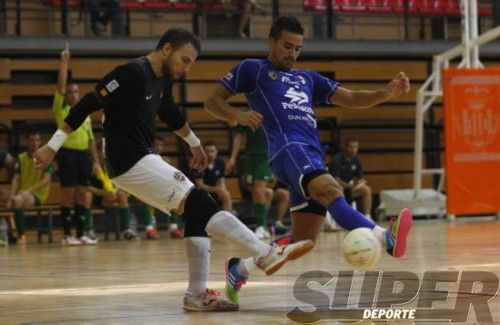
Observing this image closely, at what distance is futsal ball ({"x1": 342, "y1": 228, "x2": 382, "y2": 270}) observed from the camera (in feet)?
19.3

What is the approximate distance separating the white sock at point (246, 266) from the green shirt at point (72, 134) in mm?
8877

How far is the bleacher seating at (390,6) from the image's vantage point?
20.2m

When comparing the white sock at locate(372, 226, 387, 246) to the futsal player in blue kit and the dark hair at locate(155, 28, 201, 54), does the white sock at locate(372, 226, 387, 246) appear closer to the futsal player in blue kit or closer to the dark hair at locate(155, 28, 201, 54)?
the futsal player in blue kit

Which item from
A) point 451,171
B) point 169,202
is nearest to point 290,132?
point 169,202

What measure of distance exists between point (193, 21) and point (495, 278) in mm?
12424

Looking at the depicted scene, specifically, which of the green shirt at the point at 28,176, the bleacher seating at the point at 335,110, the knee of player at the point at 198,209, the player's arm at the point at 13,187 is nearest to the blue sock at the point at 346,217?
the knee of player at the point at 198,209

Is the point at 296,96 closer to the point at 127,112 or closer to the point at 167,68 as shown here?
the point at 167,68

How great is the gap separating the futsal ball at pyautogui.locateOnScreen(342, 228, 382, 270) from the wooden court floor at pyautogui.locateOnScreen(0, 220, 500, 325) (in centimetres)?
25

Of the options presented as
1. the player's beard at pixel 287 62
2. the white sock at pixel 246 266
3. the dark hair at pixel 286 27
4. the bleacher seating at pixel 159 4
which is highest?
the dark hair at pixel 286 27

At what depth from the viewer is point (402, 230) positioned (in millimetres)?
6086

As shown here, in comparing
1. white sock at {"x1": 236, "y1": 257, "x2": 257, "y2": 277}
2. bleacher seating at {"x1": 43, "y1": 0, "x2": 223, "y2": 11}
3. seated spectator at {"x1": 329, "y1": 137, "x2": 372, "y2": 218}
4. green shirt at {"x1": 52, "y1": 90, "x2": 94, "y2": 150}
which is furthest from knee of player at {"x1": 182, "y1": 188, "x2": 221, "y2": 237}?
bleacher seating at {"x1": 43, "y1": 0, "x2": 223, "y2": 11}

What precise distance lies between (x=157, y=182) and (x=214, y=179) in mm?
10169

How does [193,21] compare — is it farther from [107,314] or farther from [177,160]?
[107,314]

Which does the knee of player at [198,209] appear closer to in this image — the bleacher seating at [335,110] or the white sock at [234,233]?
the white sock at [234,233]
